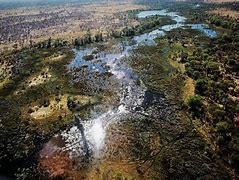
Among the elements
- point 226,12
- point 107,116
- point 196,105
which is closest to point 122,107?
point 107,116

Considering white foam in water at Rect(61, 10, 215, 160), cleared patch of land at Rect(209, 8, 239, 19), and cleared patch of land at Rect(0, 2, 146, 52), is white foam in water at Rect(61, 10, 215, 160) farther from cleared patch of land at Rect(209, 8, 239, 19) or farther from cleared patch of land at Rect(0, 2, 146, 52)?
cleared patch of land at Rect(209, 8, 239, 19)

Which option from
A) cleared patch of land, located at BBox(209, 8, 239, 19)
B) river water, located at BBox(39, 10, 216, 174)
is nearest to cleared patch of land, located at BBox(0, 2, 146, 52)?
river water, located at BBox(39, 10, 216, 174)

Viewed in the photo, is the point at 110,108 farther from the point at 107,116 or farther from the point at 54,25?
the point at 54,25

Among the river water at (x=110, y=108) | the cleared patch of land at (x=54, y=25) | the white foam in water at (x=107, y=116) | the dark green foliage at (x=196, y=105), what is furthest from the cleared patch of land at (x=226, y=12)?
the dark green foliage at (x=196, y=105)

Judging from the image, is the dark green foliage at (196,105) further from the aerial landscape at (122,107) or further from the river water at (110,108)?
the river water at (110,108)

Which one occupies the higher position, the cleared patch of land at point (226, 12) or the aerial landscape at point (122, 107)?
the aerial landscape at point (122, 107)

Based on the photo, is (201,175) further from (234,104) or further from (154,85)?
(154,85)

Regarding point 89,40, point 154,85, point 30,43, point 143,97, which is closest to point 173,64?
point 154,85

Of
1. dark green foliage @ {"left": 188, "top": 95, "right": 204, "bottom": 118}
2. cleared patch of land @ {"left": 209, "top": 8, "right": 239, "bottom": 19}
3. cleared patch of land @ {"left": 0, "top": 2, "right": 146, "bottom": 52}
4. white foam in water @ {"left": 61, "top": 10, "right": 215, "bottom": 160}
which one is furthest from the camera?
cleared patch of land @ {"left": 209, "top": 8, "right": 239, "bottom": 19}

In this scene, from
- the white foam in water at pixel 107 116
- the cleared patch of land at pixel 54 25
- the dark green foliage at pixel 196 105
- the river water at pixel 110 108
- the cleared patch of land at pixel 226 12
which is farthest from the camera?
the cleared patch of land at pixel 226 12
